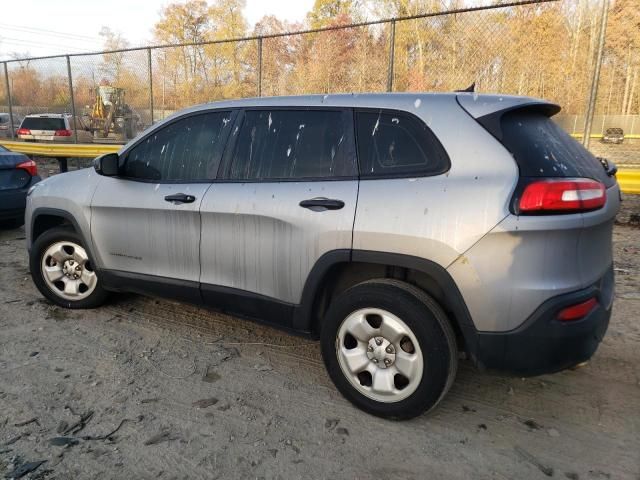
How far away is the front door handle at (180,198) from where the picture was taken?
3.23m

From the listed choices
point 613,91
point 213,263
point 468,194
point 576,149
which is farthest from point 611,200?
point 613,91

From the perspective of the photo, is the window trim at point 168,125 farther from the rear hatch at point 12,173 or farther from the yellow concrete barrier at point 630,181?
the yellow concrete barrier at point 630,181

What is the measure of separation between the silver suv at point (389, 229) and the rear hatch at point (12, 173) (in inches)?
137

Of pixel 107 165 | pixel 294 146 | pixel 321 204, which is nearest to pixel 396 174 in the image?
pixel 321 204

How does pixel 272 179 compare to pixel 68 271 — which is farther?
pixel 68 271

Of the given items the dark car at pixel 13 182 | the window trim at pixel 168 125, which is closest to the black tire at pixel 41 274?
the window trim at pixel 168 125

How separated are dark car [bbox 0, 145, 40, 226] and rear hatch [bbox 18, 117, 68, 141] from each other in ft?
32.3

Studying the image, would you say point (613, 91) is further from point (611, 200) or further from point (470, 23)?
point (611, 200)

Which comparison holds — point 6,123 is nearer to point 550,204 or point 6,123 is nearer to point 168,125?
point 168,125

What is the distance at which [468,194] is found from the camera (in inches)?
90.6

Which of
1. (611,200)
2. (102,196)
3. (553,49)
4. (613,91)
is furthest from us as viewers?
(613,91)

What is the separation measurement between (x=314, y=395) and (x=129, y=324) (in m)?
1.77

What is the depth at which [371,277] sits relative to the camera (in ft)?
9.13

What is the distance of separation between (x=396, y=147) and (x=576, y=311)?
1194 mm
